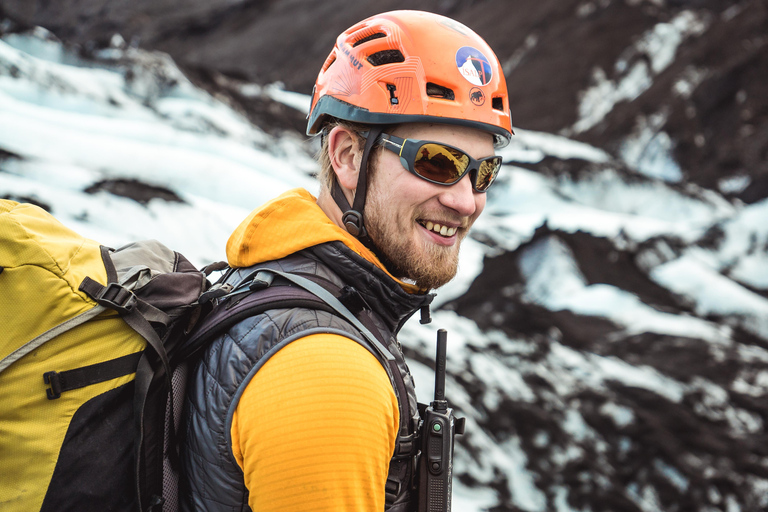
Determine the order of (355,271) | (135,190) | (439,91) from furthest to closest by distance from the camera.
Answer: (135,190)
(439,91)
(355,271)

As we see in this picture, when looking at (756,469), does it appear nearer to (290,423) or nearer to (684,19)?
(290,423)

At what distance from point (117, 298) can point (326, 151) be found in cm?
83

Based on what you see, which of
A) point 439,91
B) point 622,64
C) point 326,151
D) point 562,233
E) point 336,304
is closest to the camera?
point 336,304

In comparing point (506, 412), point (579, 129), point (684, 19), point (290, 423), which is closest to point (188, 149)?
point (506, 412)

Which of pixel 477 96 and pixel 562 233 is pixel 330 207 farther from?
pixel 562 233

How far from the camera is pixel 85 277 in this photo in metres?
1.11

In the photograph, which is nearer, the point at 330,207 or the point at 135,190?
the point at 330,207

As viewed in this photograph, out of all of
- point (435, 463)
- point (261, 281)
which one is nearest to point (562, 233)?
point (435, 463)

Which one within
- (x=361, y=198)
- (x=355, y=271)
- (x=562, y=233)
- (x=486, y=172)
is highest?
(x=562, y=233)

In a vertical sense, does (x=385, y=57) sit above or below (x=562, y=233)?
below

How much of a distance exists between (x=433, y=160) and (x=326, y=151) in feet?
1.35

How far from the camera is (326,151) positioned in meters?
1.77

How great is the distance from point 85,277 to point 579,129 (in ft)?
41.5

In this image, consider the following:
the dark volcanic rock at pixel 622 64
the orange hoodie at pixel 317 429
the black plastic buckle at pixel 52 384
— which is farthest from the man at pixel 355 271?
the dark volcanic rock at pixel 622 64
